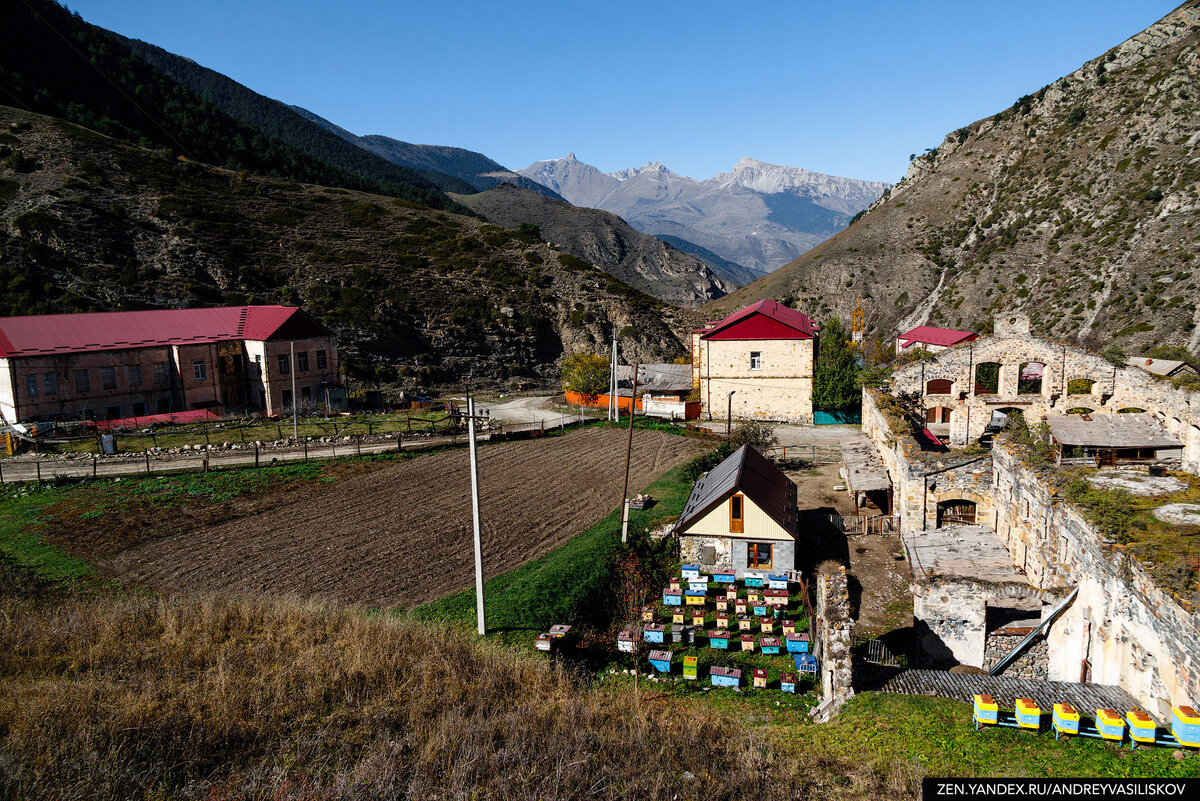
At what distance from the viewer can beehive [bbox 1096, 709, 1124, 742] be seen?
30.3ft

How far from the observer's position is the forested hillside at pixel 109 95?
8844 centimetres

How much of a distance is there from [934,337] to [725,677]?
2438 inches

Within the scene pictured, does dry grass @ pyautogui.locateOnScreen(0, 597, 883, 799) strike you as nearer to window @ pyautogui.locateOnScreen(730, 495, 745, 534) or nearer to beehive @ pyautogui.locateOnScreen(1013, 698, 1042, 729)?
beehive @ pyautogui.locateOnScreen(1013, 698, 1042, 729)

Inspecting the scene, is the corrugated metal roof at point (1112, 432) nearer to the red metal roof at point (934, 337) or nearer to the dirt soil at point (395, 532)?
the dirt soil at point (395, 532)

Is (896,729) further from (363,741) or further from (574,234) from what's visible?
(574,234)

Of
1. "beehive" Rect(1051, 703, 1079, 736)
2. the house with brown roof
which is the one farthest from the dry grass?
the house with brown roof

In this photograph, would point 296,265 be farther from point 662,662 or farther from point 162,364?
point 662,662

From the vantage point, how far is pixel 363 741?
31.1 ft

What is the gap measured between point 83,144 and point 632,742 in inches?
3683

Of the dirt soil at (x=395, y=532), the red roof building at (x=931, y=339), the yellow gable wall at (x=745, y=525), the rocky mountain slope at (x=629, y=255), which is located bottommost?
the dirt soil at (x=395, y=532)

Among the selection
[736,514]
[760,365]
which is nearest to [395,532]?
[736,514]

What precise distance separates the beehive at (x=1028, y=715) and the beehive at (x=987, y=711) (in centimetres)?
29

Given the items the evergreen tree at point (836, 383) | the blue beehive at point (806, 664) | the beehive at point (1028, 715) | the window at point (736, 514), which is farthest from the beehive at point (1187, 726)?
the evergreen tree at point (836, 383)

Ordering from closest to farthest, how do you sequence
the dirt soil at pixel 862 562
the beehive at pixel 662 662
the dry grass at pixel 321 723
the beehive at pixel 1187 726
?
the dry grass at pixel 321 723, the beehive at pixel 1187 726, the beehive at pixel 662 662, the dirt soil at pixel 862 562
